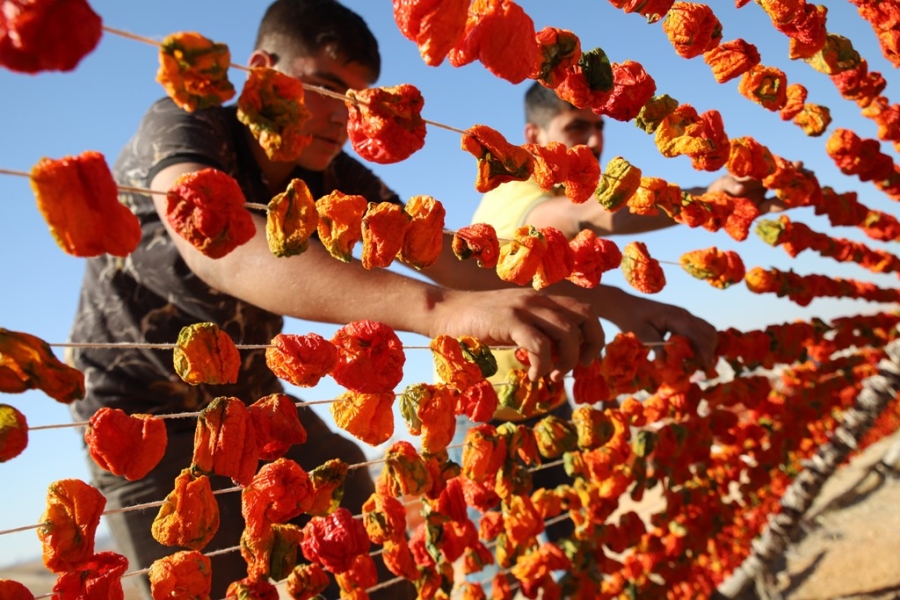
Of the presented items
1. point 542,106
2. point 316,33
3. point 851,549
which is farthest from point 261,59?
point 851,549

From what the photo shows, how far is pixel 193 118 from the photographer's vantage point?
6.16 ft

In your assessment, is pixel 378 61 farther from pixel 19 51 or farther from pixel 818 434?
pixel 818 434

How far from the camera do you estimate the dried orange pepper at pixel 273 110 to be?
1.08 metres

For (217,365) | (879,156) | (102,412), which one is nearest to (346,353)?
(217,365)

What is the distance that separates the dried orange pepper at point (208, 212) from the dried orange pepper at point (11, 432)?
0.34 m

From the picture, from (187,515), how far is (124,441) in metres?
0.21

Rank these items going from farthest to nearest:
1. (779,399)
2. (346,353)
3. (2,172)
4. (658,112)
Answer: (779,399) < (658,112) < (346,353) < (2,172)

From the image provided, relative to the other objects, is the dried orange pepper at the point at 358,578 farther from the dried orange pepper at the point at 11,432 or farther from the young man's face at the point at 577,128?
the young man's face at the point at 577,128

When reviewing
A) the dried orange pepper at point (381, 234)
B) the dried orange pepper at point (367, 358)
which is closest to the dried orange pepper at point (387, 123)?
the dried orange pepper at point (381, 234)

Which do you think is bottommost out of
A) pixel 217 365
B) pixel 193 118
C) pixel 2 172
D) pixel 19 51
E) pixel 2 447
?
pixel 2 447

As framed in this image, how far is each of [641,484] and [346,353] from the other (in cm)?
141

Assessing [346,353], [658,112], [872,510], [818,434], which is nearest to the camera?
[346,353]

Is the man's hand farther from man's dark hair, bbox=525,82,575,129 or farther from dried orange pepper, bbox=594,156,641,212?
man's dark hair, bbox=525,82,575,129

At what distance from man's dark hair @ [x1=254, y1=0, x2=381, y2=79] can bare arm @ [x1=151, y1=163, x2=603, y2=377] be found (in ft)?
3.03
